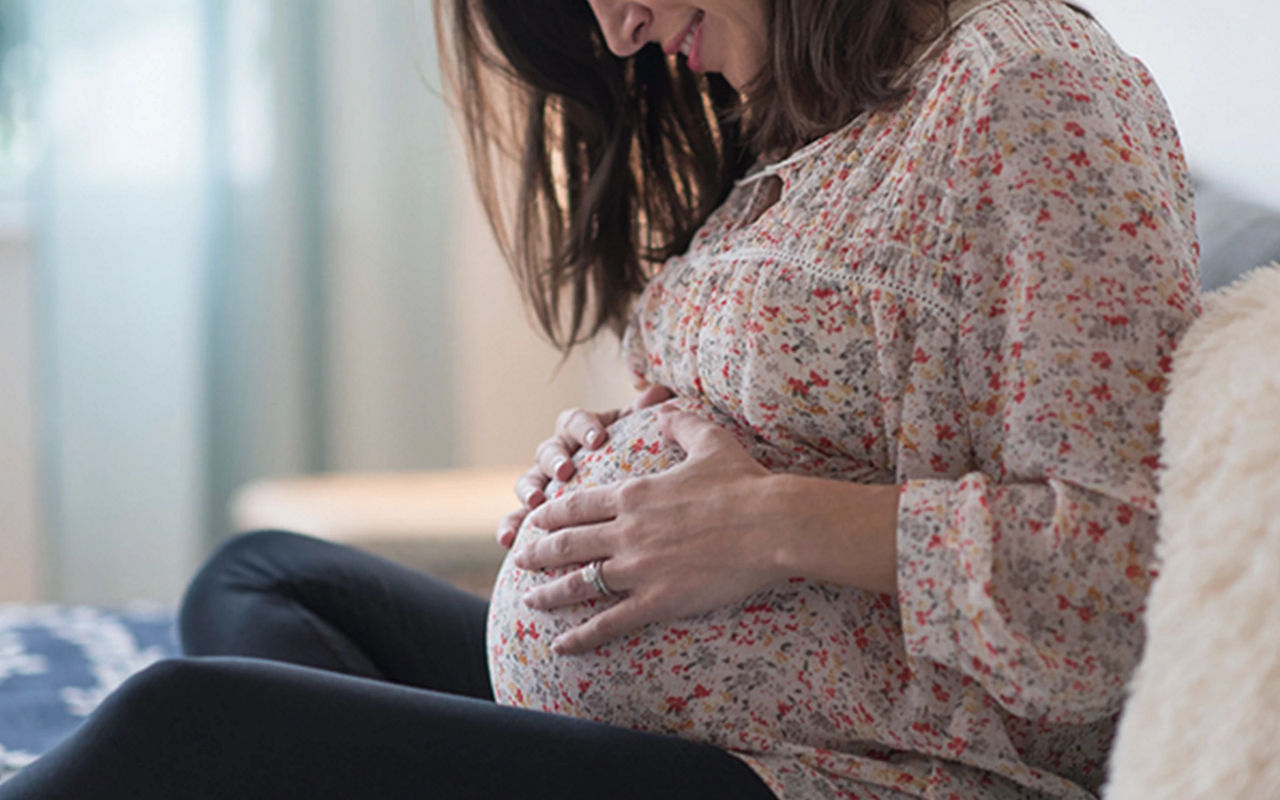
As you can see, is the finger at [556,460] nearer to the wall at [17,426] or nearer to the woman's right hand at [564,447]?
the woman's right hand at [564,447]

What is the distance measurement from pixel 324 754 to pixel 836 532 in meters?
0.33

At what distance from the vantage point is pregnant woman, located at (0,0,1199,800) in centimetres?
71

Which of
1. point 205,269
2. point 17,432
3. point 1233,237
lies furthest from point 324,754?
point 17,432

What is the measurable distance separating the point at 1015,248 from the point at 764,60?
13.7 inches

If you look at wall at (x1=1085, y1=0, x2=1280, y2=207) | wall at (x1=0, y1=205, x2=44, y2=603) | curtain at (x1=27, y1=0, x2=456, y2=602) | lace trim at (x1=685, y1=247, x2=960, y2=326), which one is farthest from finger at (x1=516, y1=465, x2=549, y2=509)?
wall at (x1=0, y1=205, x2=44, y2=603)

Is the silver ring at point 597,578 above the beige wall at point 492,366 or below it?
above

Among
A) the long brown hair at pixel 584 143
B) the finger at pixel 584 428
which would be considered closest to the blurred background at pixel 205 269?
the long brown hair at pixel 584 143

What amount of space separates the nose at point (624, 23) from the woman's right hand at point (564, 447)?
301mm

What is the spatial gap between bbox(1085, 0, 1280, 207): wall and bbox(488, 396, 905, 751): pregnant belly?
1.70ft

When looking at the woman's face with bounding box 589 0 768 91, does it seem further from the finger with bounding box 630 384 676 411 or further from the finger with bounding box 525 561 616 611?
the finger with bounding box 525 561 616 611

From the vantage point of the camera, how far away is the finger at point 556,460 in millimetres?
1003

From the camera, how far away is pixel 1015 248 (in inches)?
29.3

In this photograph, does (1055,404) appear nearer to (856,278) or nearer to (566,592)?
(856,278)

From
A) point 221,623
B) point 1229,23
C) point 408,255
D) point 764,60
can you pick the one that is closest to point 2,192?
point 408,255
